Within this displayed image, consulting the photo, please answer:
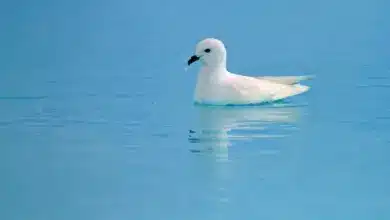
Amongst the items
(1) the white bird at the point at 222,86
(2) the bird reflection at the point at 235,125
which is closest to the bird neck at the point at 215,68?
(1) the white bird at the point at 222,86

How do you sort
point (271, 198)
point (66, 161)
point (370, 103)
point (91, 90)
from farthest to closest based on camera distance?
point (91, 90), point (370, 103), point (66, 161), point (271, 198)

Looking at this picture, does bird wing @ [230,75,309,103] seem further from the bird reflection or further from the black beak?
the black beak

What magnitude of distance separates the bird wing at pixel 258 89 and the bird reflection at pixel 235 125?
0.13ft

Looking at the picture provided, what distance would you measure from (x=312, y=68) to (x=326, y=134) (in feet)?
5.06

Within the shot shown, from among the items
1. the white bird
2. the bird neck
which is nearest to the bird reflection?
the white bird

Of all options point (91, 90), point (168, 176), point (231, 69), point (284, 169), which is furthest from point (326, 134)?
point (231, 69)

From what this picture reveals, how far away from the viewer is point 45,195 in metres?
2.95

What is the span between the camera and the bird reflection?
3416 millimetres

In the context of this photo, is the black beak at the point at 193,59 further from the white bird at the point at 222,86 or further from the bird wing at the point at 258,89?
the bird wing at the point at 258,89

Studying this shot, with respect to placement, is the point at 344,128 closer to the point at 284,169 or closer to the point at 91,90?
the point at 284,169

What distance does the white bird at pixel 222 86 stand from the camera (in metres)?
4.03

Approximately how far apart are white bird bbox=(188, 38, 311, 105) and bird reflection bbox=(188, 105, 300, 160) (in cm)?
4

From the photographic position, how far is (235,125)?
3691 mm

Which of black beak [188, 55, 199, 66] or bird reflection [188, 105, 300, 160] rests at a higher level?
black beak [188, 55, 199, 66]
